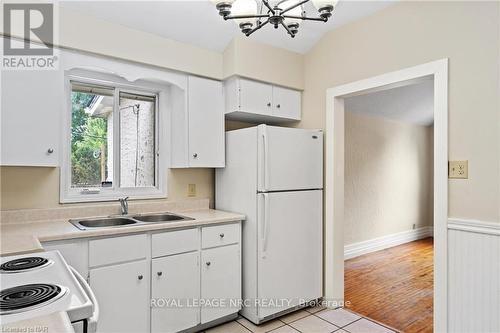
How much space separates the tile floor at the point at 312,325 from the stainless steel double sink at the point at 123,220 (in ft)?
3.23

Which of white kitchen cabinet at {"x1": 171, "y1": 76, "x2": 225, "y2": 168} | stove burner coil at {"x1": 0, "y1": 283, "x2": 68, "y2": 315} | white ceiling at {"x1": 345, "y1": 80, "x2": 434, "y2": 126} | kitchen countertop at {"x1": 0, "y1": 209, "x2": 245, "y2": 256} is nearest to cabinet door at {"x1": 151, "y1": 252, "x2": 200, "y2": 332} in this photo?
kitchen countertop at {"x1": 0, "y1": 209, "x2": 245, "y2": 256}

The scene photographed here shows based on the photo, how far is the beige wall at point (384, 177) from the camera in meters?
4.57

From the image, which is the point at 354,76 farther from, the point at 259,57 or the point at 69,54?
the point at 69,54

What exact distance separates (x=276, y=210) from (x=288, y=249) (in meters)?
0.38

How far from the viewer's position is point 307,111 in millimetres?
3271

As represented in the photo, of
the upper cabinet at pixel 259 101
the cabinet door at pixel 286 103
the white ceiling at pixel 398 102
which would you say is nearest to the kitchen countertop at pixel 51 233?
the upper cabinet at pixel 259 101

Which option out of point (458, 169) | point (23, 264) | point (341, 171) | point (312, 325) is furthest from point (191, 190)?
point (458, 169)

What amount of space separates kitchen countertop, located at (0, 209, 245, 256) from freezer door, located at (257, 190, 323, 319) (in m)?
0.38

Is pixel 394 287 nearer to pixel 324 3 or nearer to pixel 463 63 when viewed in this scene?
pixel 463 63

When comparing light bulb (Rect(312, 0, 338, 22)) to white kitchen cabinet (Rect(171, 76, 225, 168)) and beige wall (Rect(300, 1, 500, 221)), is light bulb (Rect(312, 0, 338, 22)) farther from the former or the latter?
white kitchen cabinet (Rect(171, 76, 225, 168))

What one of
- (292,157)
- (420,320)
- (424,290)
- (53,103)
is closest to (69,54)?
(53,103)

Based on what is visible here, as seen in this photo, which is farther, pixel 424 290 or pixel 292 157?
pixel 424 290

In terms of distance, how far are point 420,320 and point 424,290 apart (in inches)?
29.4

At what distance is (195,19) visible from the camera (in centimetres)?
261
